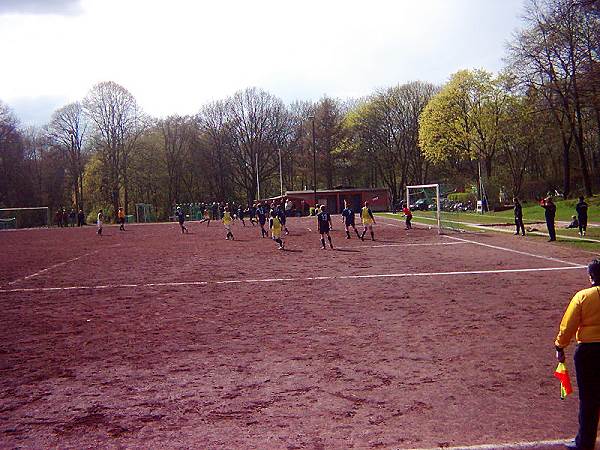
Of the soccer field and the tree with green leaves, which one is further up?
the tree with green leaves

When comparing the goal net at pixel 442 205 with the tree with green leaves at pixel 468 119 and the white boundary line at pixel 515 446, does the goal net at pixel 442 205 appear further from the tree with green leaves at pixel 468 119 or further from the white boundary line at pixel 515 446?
the white boundary line at pixel 515 446

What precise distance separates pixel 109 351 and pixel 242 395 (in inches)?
121

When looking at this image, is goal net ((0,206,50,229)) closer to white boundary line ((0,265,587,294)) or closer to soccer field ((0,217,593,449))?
soccer field ((0,217,593,449))

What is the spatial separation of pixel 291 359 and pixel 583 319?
4080mm

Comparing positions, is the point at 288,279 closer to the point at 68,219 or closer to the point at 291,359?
the point at 291,359

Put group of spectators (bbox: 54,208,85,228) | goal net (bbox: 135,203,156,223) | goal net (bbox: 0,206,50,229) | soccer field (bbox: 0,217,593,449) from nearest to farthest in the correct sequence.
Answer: soccer field (bbox: 0,217,593,449), group of spectators (bbox: 54,208,85,228), goal net (bbox: 0,206,50,229), goal net (bbox: 135,203,156,223)

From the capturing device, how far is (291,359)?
770 centimetres

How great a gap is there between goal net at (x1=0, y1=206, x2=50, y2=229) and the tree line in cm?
438

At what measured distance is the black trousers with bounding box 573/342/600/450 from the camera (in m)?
4.51

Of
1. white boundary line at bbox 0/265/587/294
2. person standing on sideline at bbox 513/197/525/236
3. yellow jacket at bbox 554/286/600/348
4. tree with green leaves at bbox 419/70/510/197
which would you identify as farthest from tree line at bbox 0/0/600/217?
yellow jacket at bbox 554/286/600/348

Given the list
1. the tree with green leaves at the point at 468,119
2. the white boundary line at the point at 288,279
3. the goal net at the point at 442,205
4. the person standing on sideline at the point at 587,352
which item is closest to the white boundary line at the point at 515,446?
the person standing on sideline at the point at 587,352

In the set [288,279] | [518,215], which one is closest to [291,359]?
[288,279]

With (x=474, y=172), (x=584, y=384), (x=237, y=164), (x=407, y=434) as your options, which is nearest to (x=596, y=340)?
(x=584, y=384)

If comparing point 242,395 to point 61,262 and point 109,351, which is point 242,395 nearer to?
point 109,351
